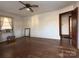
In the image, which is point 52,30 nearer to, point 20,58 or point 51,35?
point 51,35

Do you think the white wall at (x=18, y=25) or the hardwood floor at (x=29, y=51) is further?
the white wall at (x=18, y=25)

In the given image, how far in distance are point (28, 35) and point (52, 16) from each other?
412cm

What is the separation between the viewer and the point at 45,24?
9430mm

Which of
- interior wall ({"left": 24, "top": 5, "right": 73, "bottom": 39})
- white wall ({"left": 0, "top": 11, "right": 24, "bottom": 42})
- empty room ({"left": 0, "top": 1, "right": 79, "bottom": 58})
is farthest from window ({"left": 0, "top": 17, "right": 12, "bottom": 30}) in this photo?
interior wall ({"left": 24, "top": 5, "right": 73, "bottom": 39})

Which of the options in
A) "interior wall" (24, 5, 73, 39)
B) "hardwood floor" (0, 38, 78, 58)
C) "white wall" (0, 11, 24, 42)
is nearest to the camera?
"hardwood floor" (0, 38, 78, 58)

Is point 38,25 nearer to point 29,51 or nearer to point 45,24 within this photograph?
point 45,24

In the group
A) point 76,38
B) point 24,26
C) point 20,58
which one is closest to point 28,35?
point 24,26

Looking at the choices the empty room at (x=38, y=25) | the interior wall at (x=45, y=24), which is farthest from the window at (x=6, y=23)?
the interior wall at (x=45, y=24)

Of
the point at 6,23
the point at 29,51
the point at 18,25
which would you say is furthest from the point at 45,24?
the point at 29,51

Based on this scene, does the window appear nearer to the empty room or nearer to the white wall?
the empty room

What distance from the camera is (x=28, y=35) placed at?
11391 mm

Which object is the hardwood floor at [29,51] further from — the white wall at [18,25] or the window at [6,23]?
the white wall at [18,25]

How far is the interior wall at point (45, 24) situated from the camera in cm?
841

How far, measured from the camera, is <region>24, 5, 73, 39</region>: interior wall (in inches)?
331
